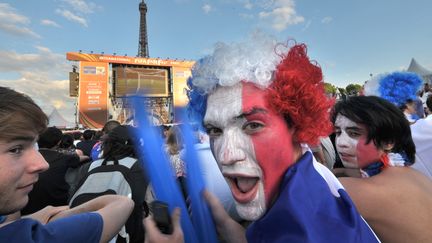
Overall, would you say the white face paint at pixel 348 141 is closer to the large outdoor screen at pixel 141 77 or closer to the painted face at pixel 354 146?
the painted face at pixel 354 146

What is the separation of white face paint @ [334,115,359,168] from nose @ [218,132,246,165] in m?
1.14

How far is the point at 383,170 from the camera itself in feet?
5.98

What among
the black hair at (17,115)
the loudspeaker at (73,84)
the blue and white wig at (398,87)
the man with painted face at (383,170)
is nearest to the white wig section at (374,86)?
the blue and white wig at (398,87)

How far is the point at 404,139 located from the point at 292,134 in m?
1.14

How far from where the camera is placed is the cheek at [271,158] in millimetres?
1182

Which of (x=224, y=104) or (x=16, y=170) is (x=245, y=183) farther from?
(x=16, y=170)

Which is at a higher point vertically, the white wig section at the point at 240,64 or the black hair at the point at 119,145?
the white wig section at the point at 240,64

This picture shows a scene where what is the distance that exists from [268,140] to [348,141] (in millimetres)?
1073

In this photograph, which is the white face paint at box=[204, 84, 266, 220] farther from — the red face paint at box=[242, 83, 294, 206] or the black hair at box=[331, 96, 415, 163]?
the black hair at box=[331, 96, 415, 163]

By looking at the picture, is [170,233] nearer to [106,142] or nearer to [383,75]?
[106,142]

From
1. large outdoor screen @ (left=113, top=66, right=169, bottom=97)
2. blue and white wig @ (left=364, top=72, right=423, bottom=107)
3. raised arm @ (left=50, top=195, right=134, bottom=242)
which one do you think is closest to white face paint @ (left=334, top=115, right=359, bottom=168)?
raised arm @ (left=50, top=195, right=134, bottom=242)

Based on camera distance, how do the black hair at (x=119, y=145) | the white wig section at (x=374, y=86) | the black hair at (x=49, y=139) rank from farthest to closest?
A: 1. the white wig section at (x=374, y=86)
2. the black hair at (x=49, y=139)
3. the black hair at (x=119, y=145)

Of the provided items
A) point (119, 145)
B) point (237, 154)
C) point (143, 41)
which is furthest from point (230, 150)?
point (143, 41)

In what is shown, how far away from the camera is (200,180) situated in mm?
1499
